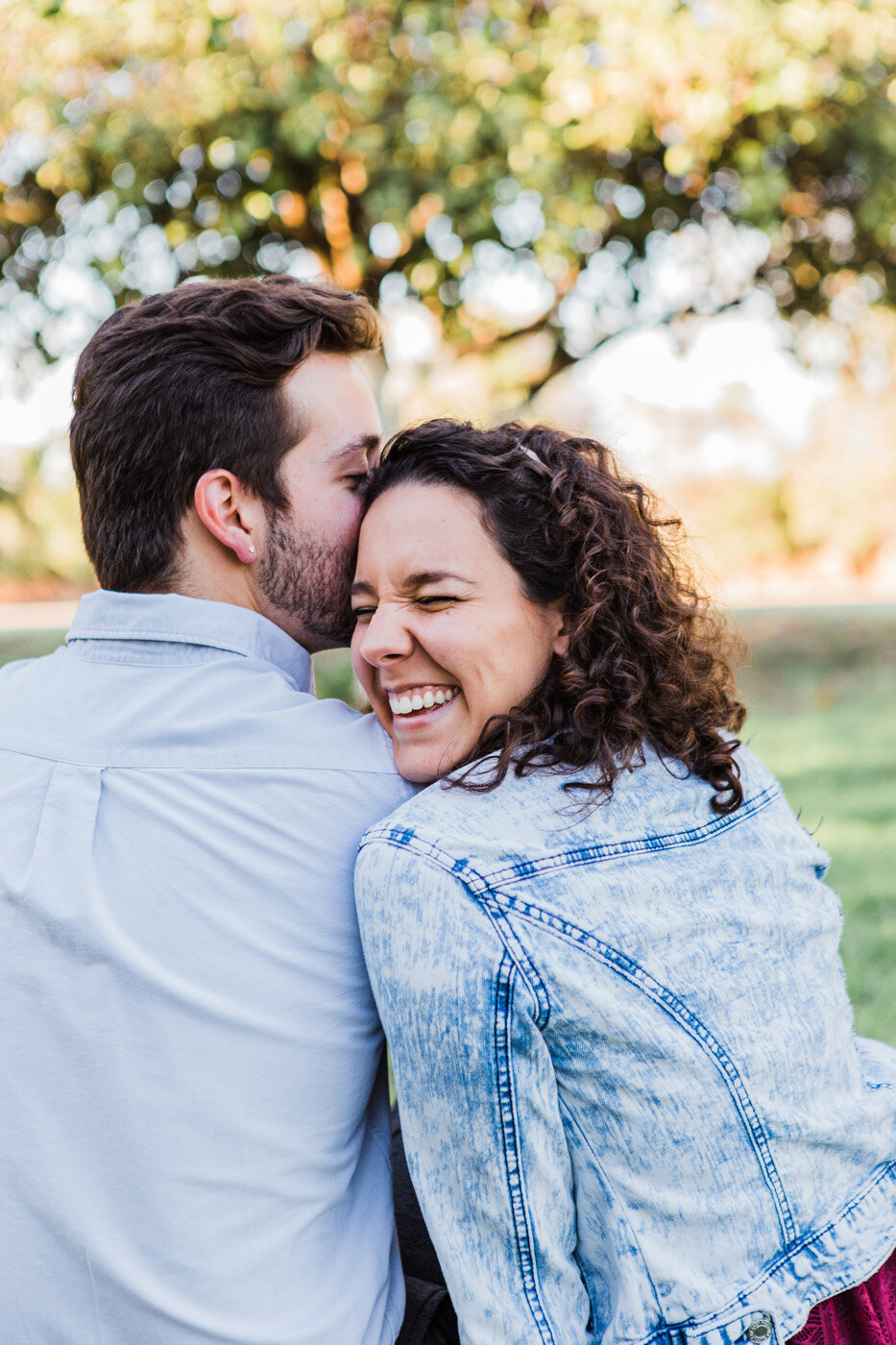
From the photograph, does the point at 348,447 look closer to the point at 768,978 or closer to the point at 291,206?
the point at 768,978

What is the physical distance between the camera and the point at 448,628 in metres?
1.94

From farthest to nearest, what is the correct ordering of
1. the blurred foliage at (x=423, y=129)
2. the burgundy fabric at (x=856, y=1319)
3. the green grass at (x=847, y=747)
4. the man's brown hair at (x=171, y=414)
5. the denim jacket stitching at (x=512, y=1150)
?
the blurred foliage at (x=423, y=129) → the green grass at (x=847, y=747) → the man's brown hair at (x=171, y=414) → the burgundy fabric at (x=856, y=1319) → the denim jacket stitching at (x=512, y=1150)

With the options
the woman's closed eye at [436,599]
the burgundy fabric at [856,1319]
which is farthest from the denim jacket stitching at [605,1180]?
the woman's closed eye at [436,599]

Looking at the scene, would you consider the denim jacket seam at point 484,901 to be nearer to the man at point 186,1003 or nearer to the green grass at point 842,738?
the man at point 186,1003

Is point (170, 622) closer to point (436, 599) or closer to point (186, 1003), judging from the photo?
point (436, 599)

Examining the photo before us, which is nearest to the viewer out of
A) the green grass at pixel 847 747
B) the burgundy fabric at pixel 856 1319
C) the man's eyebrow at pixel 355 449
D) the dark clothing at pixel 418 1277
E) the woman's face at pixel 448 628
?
the burgundy fabric at pixel 856 1319

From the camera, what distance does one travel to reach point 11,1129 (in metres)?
1.55

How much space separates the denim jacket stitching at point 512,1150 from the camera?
57.2 inches

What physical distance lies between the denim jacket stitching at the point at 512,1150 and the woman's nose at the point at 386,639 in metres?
0.66

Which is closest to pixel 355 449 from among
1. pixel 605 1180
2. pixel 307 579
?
pixel 307 579

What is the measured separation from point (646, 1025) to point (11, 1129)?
2.85 feet

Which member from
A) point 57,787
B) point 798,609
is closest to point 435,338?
point 57,787

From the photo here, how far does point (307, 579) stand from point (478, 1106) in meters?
1.10

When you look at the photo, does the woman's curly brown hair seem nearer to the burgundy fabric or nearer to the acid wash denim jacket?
the acid wash denim jacket
